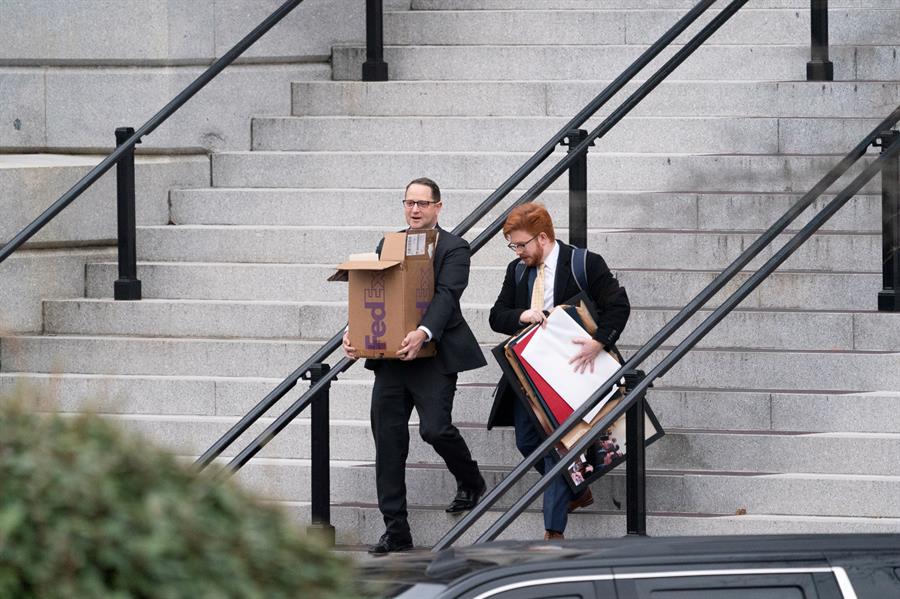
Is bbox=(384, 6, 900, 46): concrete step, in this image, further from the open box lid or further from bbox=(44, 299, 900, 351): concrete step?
the open box lid

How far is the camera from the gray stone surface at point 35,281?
32.5 ft

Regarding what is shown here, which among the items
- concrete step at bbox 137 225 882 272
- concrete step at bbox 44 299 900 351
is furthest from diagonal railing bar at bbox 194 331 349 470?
concrete step at bbox 137 225 882 272

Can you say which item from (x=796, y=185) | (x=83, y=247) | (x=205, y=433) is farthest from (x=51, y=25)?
(x=796, y=185)

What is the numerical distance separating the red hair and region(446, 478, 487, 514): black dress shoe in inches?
48.6

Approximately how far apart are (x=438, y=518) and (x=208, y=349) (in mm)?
2054

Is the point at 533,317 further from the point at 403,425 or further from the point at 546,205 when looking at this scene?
the point at 546,205

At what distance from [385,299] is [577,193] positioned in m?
1.73

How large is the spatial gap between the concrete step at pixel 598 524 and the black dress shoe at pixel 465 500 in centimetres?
6

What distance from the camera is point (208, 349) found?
31.1 feet

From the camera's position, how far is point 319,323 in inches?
378

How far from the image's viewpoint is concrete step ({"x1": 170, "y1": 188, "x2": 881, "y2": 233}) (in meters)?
9.40

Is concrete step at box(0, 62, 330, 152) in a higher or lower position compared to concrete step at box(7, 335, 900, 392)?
higher

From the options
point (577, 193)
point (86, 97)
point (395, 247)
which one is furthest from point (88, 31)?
point (395, 247)

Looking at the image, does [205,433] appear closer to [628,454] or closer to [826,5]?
[628,454]
